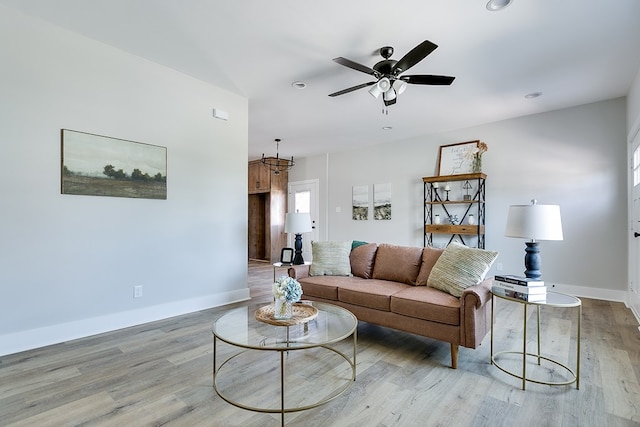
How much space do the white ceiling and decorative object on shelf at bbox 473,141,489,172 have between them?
2.42 feet

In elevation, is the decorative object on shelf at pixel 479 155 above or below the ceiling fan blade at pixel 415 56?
below

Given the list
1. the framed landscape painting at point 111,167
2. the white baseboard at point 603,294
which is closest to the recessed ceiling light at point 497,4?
the framed landscape painting at point 111,167

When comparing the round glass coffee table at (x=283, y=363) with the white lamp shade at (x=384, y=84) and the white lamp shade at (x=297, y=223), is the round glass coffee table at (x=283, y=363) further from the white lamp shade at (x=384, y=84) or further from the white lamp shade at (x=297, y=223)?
the white lamp shade at (x=384, y=84)

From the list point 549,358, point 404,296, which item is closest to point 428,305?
point 404,296

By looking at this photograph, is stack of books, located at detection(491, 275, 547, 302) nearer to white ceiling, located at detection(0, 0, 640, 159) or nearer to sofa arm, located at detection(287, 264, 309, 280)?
sofa arm, located at detection(287, 264, 309, 280)

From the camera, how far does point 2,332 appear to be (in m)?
2.49

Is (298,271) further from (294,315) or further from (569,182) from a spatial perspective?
(569,182)

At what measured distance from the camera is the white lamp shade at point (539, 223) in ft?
7.14

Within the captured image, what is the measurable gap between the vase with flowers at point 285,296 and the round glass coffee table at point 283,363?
9 cm

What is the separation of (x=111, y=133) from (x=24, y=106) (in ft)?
2.06

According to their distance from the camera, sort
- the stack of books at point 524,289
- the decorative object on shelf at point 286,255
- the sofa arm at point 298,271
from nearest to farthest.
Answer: the stack of books at point 524,289 < the sofa arm at point 298,271 < the decorative object on shelf at point 286,255

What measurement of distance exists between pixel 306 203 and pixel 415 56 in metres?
5.51

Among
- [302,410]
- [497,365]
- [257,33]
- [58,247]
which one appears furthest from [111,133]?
[497,365]

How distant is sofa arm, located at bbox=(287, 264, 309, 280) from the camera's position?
11.2ft
